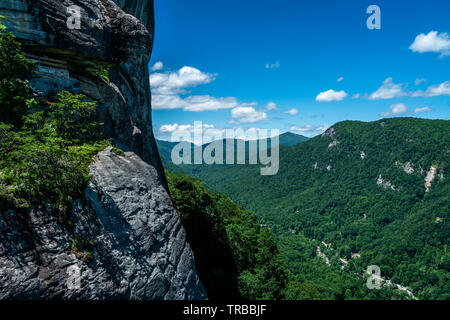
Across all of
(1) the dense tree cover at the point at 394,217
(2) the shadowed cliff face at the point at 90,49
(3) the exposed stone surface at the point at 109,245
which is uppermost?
(2) the shadowed cliff face at the point at 90,49

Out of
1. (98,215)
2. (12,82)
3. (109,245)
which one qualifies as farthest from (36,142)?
(109,245)

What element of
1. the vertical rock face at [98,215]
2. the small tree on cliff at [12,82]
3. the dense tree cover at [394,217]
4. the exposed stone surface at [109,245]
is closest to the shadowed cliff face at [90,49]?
the vertical rock face at [98,215]

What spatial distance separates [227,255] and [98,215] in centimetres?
1754

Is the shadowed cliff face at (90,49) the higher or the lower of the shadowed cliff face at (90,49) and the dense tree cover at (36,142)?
the higher

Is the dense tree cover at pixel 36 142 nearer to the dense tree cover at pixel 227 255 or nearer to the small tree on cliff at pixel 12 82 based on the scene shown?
the small tree on cliff at pixel 12 82

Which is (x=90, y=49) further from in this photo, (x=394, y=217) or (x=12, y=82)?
(x=394, y=217)

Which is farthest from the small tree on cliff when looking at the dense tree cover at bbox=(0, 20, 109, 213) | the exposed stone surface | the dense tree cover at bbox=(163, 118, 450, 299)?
the dense tree cover at bbox=(163, 118, 450, 299)

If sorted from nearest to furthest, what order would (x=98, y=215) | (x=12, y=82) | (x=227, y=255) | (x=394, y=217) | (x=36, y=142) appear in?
(x=36, y=142) → (x=98, y=215) → (x=12, y=82) → (x=227, y=255) → (x=394, y=217)

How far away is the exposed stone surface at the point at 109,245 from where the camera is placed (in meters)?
6.34

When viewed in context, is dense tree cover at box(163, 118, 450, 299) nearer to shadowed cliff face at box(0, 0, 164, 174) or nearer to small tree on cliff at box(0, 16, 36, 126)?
shadowed cliff face at box(0, 0, 164, 174)

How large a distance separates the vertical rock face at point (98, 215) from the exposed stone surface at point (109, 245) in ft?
0.08

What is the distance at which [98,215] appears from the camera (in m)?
8.41

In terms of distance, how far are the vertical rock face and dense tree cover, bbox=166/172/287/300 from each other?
8.64m
